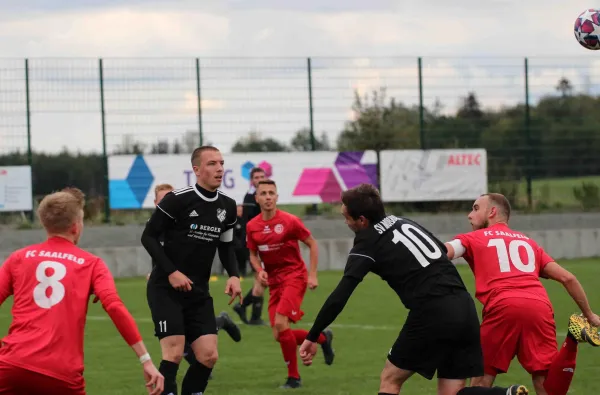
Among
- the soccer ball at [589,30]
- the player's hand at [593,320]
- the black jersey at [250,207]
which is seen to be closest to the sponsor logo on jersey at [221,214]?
the player's hand at [593,320]

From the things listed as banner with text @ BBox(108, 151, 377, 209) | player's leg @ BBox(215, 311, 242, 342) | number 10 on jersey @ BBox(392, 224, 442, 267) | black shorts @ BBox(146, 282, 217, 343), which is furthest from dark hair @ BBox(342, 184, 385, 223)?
banner with text @ BBox(108, 151, 377, 209)

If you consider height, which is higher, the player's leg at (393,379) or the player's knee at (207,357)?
the player's leg at (393,379)

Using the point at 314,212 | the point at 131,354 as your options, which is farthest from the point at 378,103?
the point at 131,354

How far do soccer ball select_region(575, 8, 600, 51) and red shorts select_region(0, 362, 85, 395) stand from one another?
8017 millimetres

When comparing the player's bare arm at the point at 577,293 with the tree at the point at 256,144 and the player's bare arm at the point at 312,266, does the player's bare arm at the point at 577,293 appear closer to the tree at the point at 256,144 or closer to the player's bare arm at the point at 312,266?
the player's bare arm at the point at 312,266

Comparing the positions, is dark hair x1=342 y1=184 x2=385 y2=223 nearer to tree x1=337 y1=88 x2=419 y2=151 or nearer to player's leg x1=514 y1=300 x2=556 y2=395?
player's leg x1=514 y1=300 x2=556 y2=395

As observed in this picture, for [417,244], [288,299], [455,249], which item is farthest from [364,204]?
[288,299]

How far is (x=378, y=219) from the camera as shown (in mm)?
7164

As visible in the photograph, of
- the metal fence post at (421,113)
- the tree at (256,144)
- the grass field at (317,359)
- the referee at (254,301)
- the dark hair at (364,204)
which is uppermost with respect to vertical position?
the metal fence post at (421,113)

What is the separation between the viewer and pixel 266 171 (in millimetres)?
23828

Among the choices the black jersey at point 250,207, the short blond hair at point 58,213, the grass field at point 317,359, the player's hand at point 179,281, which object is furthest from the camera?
the black jersey at point 250,207

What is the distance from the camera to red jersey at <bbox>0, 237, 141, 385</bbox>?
5.84 metres

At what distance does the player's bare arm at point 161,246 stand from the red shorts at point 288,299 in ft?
8.83

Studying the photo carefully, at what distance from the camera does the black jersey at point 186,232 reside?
8.77 m
